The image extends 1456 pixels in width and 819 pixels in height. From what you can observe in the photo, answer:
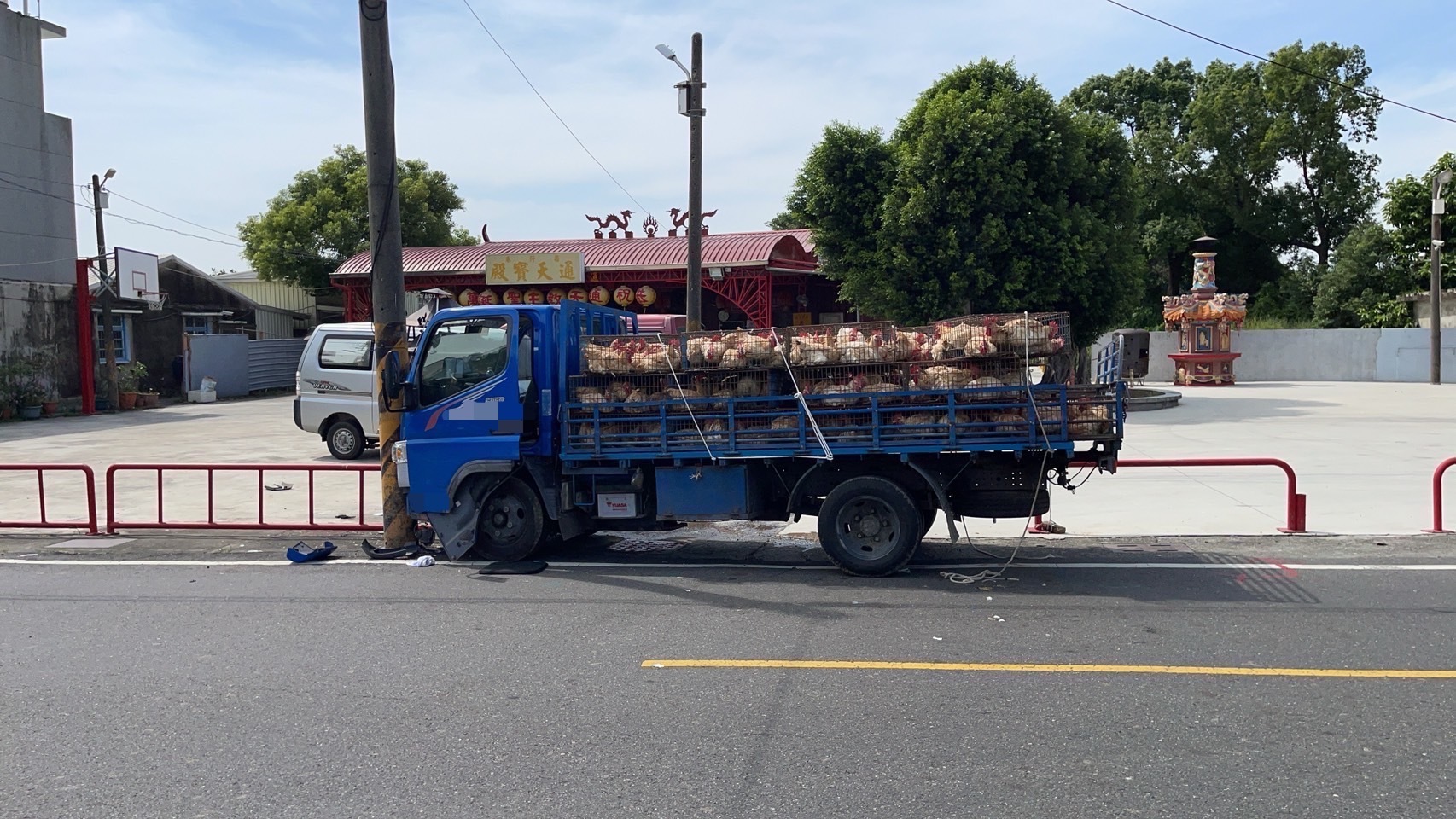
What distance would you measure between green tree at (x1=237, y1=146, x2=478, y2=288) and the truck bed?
1419 inches

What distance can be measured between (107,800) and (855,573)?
551cm

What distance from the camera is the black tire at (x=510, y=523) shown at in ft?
31.3

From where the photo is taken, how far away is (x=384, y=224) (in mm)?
10438

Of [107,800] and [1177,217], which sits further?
[1177,217]

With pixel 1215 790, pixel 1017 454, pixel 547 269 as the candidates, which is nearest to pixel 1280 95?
pixel 547 269

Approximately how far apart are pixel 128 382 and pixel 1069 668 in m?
31.4

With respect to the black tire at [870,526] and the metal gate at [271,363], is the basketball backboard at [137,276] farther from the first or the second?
the black tire at [870,526]

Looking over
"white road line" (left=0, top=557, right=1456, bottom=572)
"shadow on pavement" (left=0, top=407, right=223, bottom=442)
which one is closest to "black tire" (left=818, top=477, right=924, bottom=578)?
"white road line" (left=0, top=557, right=1456, bottom=572)

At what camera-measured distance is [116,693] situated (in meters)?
5.98

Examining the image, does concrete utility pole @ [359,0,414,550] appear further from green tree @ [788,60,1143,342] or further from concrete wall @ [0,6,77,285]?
concrete wall @ [0,6,77,285]

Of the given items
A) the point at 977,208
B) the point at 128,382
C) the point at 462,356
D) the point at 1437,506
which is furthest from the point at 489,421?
the point at 128,382

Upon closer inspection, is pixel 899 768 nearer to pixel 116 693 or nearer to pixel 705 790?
pixel 705 790

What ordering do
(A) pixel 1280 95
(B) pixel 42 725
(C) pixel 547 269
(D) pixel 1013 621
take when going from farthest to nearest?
(A) pixel 1280 95 < (C) pixel 547 269 < (D) pixel 1013 621 < (B) pixel 42 725

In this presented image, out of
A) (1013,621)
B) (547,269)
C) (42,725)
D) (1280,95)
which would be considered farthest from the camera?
(1280,95)
